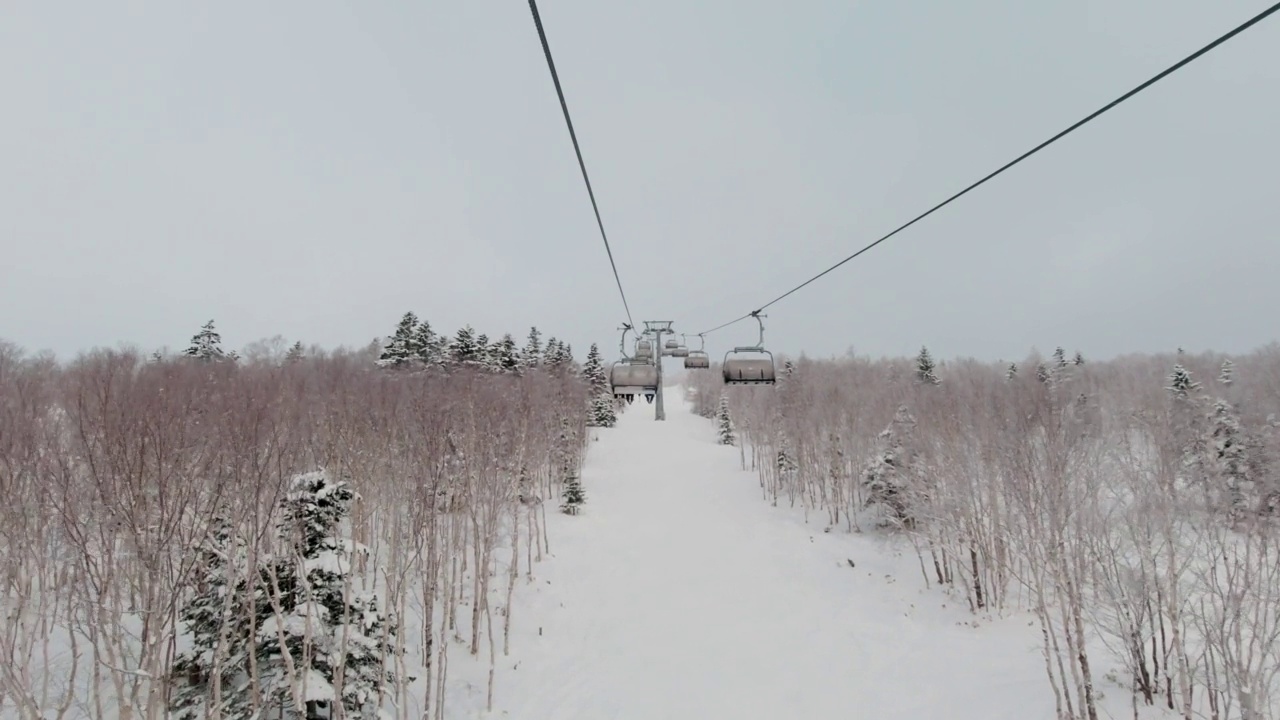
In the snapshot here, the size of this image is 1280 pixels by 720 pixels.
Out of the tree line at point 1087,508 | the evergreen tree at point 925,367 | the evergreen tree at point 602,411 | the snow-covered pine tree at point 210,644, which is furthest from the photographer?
the evergreen tree at point 602,411

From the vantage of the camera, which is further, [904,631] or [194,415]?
[904,631]

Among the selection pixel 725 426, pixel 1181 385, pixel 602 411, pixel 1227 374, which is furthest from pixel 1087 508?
pixel 602 411

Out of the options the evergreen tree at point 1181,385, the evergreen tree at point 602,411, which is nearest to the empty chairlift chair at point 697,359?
the evergreen tree at point 1181,385

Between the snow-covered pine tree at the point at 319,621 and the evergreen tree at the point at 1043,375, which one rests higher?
the evergreen tree at the point at 1043,375

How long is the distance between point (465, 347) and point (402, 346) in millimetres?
4757

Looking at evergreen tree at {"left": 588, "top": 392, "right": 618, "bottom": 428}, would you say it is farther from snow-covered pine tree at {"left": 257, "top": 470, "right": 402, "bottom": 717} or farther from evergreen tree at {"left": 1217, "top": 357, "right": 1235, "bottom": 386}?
evergreen tree at {"left": 1217, "top": 357, "right": 1235, "bottom": 386}

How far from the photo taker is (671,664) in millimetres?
16141

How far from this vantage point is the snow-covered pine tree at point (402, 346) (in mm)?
37500

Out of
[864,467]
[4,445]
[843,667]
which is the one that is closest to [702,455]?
[864,467]

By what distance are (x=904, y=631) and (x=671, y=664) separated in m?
9.12

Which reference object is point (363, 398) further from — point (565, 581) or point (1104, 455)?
point (1104, 455)

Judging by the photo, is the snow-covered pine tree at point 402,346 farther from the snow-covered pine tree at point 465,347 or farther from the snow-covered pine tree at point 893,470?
the snow-covered pine tree at point 893,470

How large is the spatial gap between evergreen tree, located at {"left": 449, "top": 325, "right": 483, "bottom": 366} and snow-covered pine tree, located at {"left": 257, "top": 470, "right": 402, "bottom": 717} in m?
29.1

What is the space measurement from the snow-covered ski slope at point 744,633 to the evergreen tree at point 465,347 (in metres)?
16.7
